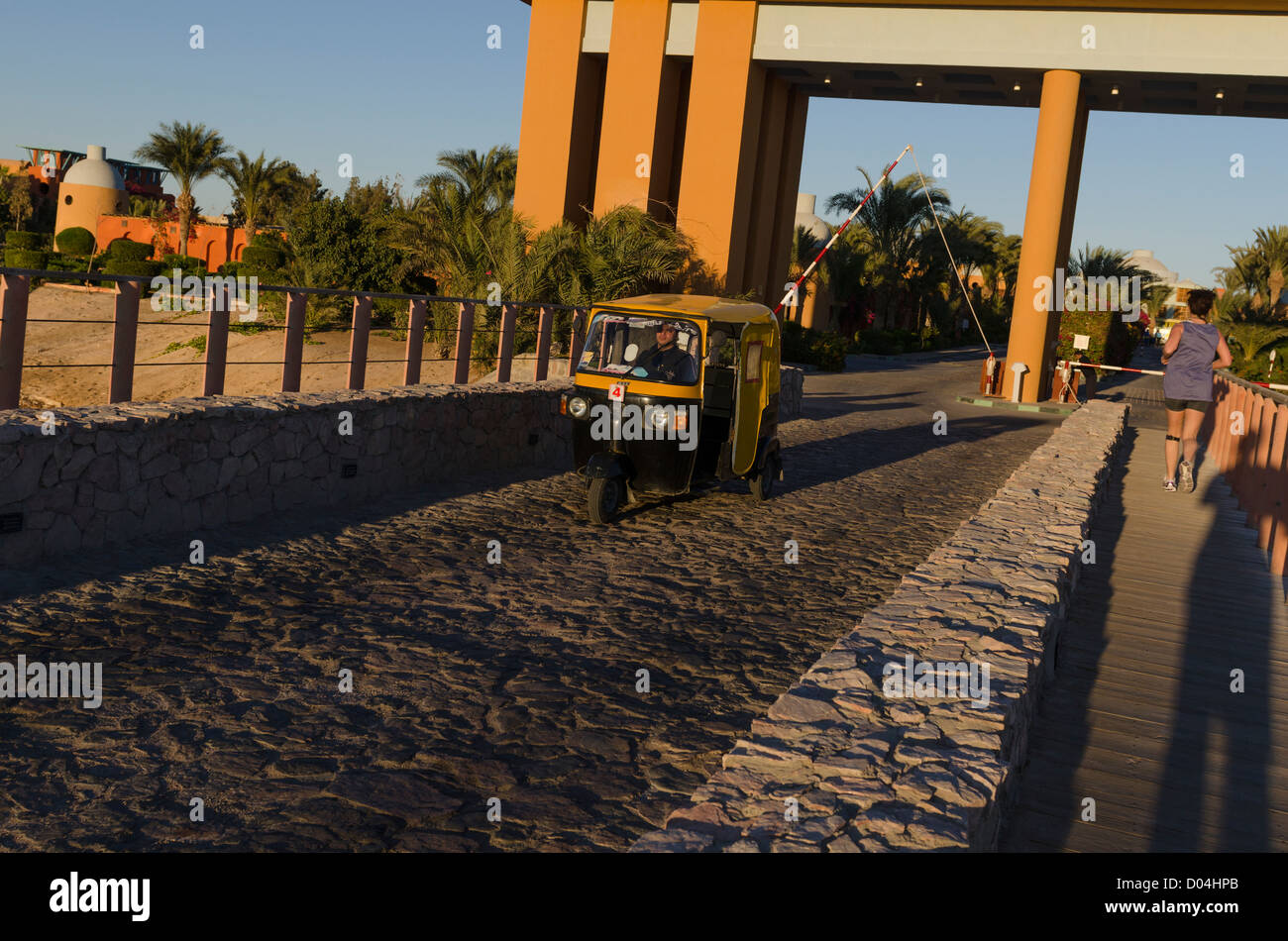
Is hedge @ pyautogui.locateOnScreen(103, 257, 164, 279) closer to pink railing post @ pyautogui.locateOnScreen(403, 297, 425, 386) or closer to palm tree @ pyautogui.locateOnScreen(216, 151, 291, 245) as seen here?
palm tree @ pyautogui.locateOnScreen(216, 151, 291, 245)

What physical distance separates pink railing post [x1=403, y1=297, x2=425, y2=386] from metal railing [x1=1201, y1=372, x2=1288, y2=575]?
26.5 feet

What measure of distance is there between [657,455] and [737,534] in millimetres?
996

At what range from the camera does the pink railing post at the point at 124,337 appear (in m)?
8.16

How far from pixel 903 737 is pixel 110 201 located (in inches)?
2929

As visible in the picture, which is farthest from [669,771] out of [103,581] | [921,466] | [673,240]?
[673,240]

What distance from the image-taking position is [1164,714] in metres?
5.55

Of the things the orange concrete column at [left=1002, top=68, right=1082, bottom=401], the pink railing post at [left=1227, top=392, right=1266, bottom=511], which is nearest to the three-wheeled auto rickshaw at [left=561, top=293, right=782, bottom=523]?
the pink railing post at [left=1227, top=392, right=1266, bottom=511]

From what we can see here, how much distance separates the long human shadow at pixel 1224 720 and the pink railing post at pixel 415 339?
765cm

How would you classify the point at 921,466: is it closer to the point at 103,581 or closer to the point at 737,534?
the point at 737,534

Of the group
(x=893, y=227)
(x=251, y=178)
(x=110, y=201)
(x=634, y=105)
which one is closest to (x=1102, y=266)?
(x=893, y=227)

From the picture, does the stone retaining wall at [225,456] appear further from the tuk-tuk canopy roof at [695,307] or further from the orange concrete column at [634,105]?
the orange concrete column at [634,105]

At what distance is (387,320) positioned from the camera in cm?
3366

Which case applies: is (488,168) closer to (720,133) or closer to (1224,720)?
(720,133)

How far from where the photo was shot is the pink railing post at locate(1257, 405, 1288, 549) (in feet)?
30.8
